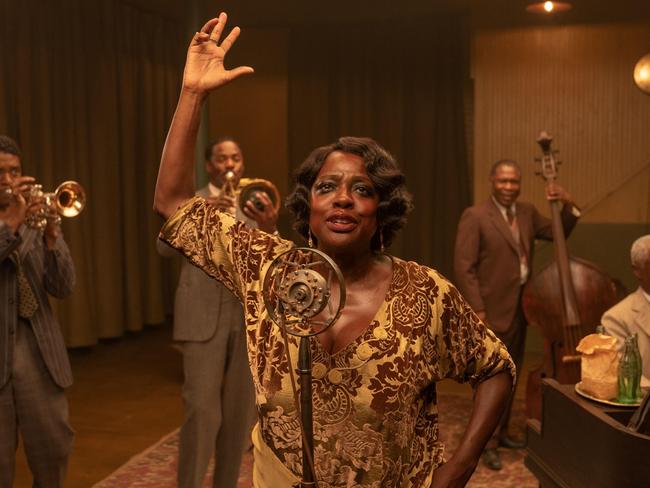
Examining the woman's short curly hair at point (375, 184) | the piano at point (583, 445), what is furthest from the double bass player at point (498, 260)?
the woman's short curly hair at point (375, 184)

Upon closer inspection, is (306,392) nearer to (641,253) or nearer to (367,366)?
(367,366)

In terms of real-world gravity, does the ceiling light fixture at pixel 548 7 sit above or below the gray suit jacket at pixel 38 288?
above

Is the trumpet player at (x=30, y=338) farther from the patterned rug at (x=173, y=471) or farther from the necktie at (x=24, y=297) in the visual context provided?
the patterned rug at (x=173, y=471)

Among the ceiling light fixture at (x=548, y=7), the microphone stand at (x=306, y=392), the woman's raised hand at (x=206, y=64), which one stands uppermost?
the ceiling light fixture at (x=548, y=7)

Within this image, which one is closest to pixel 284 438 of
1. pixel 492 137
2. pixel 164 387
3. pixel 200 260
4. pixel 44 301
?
pixel 200 260

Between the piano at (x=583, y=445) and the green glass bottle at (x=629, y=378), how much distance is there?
0.19ft

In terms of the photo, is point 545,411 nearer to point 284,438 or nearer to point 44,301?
point 284,438

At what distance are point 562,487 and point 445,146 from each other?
19.2 ft

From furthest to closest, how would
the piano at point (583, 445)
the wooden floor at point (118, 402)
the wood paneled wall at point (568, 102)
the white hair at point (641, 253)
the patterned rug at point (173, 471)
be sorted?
the wood paneled wall at point (568, 102)
the wooden floor at point (118, 402)
the patterned rug at point (173, 471)
the white hair at point (641, 253)
the piano at point (583, 445)

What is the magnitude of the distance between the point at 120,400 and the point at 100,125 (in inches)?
106

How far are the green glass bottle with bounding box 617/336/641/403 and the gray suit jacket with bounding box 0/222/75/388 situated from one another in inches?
78.9

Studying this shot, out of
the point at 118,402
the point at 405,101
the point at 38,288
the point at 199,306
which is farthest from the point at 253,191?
the point at 405,101

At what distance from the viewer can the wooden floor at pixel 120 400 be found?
4.68 meters

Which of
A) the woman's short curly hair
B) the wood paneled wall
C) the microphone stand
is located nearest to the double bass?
the woman's short curly hair
